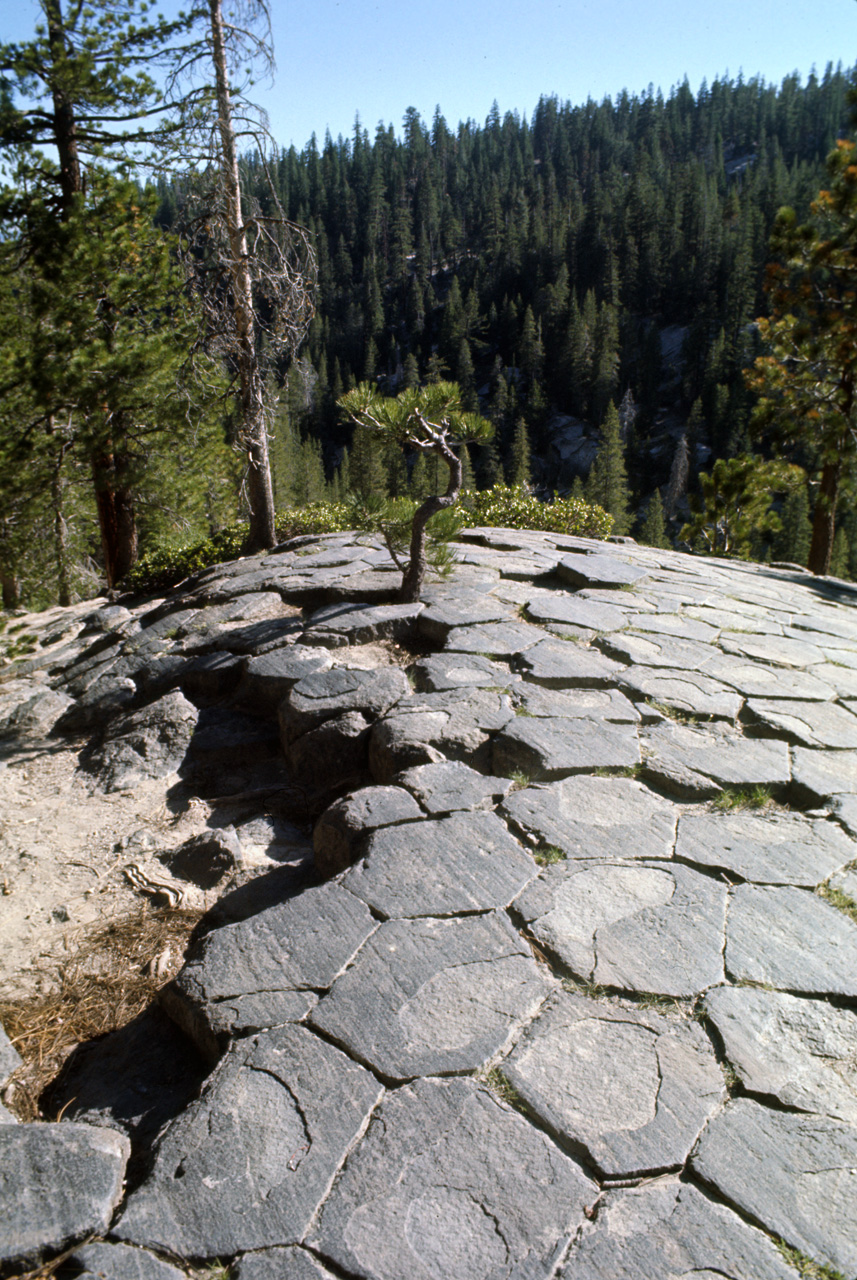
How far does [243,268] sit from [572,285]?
7423 cm

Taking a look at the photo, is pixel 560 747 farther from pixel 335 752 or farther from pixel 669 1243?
pixel 669 1243

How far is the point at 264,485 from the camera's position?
7965mm

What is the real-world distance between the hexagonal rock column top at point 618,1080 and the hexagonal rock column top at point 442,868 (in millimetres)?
426

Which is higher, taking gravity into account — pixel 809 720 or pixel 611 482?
pixel 809 720

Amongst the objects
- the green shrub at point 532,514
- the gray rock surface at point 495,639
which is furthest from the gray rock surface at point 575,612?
the green shrub at point 532,514

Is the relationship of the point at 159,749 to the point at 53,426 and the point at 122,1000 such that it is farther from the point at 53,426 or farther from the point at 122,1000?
the point at 53,426

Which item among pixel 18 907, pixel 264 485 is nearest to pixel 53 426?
→ pixel 264 485

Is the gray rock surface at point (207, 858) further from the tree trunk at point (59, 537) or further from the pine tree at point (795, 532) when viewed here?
the pine tree at point (795, 532)

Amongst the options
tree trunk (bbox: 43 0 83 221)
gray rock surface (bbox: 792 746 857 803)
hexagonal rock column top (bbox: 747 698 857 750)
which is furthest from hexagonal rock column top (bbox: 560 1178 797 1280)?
tree trunk (bbox: 43 0 83 221)

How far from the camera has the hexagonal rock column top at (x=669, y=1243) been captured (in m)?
1.25

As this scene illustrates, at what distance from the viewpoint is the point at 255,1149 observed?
1.48 m

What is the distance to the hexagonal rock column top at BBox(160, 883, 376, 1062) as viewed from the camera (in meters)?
1.82

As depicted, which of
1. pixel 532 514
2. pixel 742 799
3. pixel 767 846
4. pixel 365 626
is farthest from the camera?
pixel 532 514

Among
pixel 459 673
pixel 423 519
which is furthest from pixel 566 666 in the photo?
pixel 423 519
